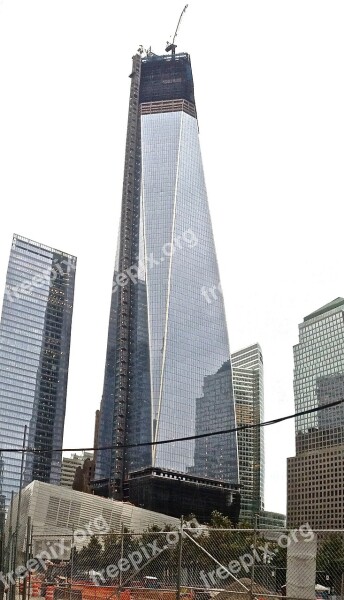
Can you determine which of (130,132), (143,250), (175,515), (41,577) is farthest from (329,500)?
(41,577)

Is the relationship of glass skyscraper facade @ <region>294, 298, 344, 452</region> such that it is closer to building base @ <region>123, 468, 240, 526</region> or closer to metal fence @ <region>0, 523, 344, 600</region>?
building base @ <region>123, 468, 240, 526</region>

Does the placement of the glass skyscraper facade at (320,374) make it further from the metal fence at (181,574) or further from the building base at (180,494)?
the metal fence at (181,574)

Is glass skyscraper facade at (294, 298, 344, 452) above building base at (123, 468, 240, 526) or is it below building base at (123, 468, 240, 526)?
above

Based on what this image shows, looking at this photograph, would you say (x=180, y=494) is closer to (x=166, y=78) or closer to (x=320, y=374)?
(x=320, y=374)

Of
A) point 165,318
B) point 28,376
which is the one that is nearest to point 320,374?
point 165,318

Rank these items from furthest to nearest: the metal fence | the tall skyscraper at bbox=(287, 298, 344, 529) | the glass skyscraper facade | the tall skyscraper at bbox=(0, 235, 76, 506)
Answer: the tall skyscraper at bbox=(0, 235, 76, 506) < the glass skyscraper facade < the tall skyscraper at bbox=(287, 298, 344, 529) < the metal fence

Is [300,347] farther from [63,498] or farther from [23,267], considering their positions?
[63,498]

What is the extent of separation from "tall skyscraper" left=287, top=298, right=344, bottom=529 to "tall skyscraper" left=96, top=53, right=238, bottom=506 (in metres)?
26.0

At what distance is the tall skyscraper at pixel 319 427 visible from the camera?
15612 cm

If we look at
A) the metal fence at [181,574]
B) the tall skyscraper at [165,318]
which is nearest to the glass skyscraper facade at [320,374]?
the tall skyscraper at [165,318]

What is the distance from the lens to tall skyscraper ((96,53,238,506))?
455ft

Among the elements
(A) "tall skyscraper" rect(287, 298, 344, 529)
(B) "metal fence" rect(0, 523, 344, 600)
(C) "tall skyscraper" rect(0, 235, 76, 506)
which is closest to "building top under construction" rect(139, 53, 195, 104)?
(C) "tall skyscraper" rect(0, 235, 76, 506)

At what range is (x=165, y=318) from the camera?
13925 cm

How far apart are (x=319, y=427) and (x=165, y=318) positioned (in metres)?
57.4
